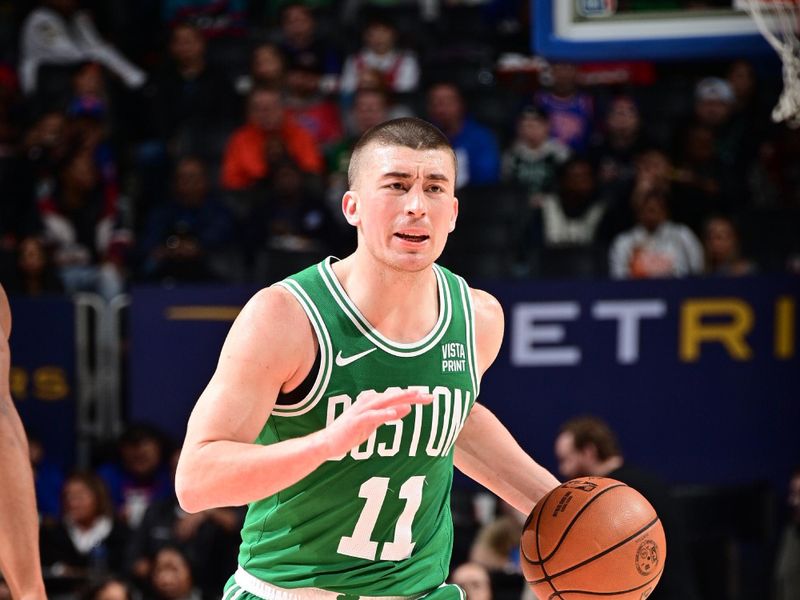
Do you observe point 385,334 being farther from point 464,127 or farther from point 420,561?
point 464,127

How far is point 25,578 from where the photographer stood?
356 centimetres

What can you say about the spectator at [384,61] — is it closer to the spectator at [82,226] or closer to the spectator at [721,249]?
the spectator at [82,226]

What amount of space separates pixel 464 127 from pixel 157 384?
325cm

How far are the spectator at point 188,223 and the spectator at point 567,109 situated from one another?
2.83m

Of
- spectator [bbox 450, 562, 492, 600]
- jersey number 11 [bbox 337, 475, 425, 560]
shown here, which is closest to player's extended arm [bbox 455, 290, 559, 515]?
jersey number 11 [bbox 337, 475, 425, 560]

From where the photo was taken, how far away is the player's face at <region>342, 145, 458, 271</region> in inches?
138

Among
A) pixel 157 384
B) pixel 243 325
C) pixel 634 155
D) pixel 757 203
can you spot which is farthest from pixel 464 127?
pixel 243 325

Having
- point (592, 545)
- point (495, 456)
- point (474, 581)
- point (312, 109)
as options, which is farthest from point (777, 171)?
point (592, 545)

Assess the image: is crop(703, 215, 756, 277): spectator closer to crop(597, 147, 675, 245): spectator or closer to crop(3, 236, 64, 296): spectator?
crop(597, 147, 675, 245): spectator

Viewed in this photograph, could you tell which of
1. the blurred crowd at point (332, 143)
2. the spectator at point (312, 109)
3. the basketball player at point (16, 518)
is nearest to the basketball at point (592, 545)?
the basketball player at point (16, 518)

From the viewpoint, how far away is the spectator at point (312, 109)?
35.1ft

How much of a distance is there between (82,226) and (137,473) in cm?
238

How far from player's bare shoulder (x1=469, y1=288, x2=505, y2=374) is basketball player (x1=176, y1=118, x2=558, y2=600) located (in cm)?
10

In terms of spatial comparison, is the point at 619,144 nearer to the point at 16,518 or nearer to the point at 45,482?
the point at 45,482
